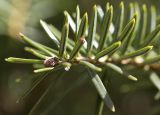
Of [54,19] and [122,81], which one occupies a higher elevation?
[54,19]

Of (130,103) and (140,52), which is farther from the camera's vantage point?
(130,103)

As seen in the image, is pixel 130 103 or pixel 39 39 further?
pixel 130 103

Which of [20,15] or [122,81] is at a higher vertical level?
[20,15]

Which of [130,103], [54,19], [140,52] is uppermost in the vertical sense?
[54,19]

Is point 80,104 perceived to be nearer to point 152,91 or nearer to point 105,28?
point 152,91

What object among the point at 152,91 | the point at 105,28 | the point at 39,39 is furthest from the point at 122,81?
the point at 105,28

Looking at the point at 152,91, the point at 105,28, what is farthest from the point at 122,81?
the point at 105,28

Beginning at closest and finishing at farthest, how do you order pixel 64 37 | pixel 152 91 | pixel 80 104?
pixel 64 37
pixel 152 91
pixel 80 104

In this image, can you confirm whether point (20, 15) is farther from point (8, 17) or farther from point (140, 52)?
point (140, 52)

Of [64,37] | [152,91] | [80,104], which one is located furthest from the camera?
[80,104]
